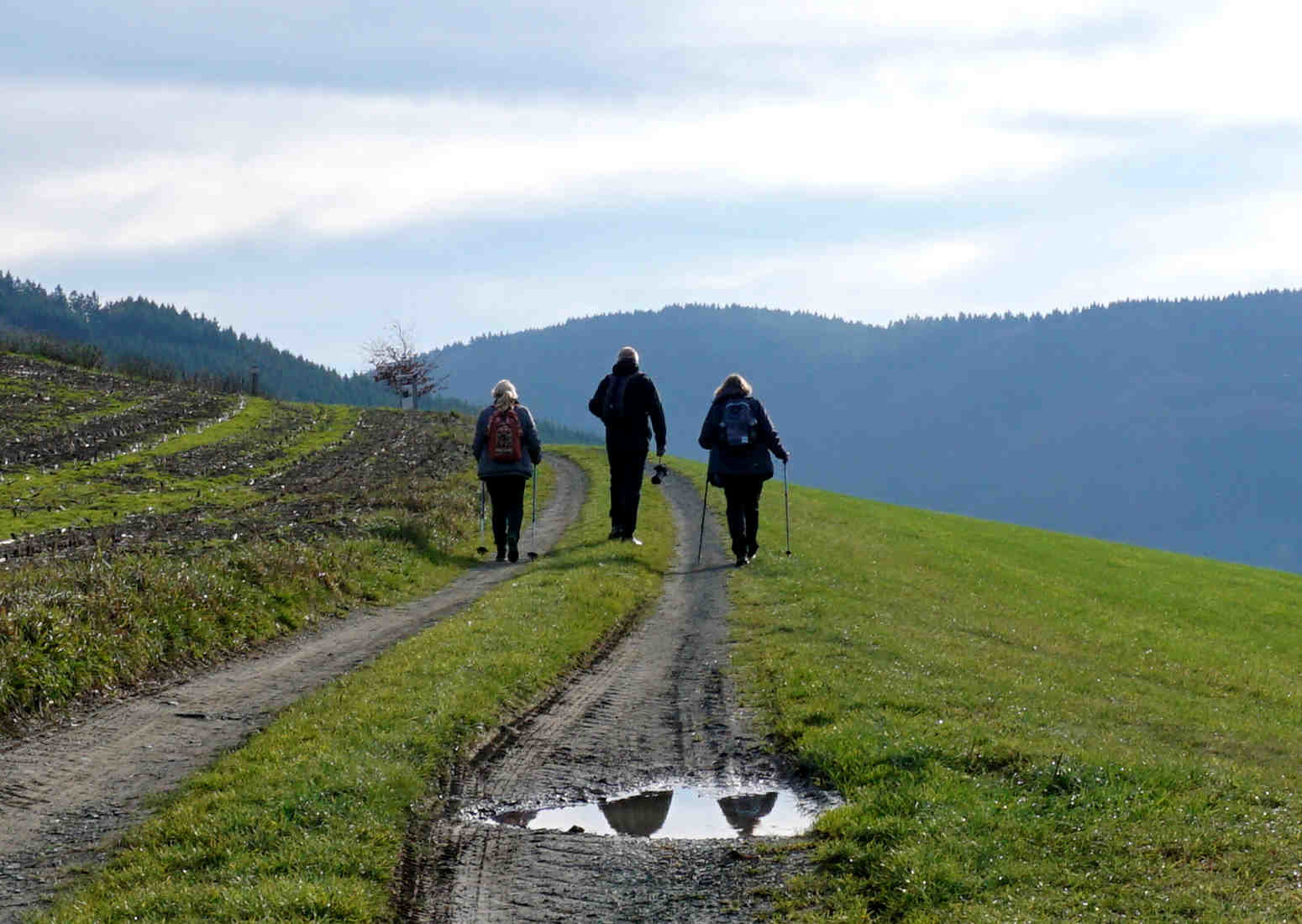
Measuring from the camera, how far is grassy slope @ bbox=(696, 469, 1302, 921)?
276 inches

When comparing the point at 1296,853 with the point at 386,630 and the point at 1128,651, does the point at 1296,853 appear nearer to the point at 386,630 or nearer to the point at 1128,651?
the point at 386,630

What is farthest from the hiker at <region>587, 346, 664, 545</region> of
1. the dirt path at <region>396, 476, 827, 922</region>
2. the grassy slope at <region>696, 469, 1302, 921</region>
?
the dirt path at <region>396, 476, 827, 922</region>

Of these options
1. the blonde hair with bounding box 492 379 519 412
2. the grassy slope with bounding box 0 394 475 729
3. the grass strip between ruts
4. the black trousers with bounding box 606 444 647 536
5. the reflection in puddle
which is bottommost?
the reflection in puddle

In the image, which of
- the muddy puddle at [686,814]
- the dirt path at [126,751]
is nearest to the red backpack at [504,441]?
the dirt path at [126,751]

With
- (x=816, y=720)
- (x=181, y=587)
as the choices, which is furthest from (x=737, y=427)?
(x=816, y=720)

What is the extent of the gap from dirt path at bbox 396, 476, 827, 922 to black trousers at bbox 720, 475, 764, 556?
7571mm

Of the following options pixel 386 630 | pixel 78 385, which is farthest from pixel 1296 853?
pixel 78 385

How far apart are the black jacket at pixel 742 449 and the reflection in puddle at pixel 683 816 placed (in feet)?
41.0

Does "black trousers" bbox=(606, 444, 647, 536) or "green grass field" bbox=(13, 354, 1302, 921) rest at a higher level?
"black trousers" bbox=(606, 444, 647, 536)

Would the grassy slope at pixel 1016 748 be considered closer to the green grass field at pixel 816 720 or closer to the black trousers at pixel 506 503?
the green grass field at pixel 816 720

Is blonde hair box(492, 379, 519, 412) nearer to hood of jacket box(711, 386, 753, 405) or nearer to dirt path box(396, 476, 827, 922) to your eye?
hood of jacket box(711, 386, 753, 405)

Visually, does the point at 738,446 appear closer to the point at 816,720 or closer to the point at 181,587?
the point at 181,587

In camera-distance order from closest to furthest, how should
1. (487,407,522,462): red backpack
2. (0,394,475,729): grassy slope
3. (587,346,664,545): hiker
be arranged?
(0,394,475,729): grassy slope → (487,407,522,462): red backpack → (587,346,664,545): hiker

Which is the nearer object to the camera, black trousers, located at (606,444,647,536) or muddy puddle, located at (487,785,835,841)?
muddy puddle, located at (487,785,835,841)
